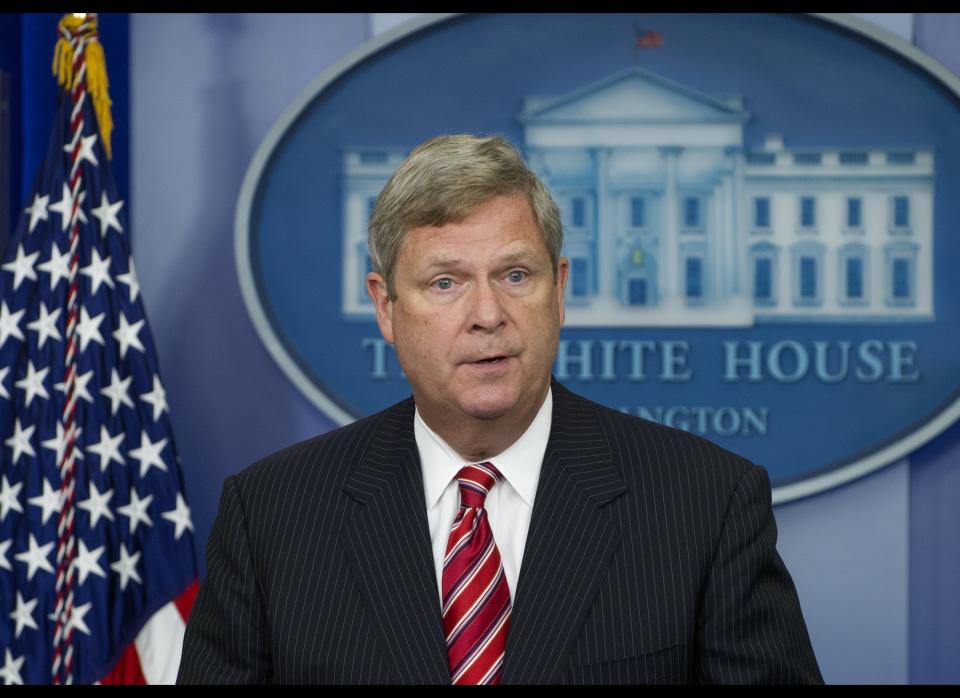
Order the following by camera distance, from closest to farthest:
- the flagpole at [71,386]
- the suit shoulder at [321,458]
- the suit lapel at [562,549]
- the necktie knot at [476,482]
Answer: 1. the suit lapel at [562,549]
2. the necktie knot at [476,482]
3. the suit shoulder at [321,458]
4. the flagpole at [71,386]

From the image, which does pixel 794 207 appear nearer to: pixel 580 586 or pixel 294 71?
pixel 294 71

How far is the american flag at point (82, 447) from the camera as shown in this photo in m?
2.59

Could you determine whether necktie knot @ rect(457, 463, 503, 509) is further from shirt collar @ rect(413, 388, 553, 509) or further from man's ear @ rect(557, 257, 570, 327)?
man's ear @ rect(557, 257, 570, 327)

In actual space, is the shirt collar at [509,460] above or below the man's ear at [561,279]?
below

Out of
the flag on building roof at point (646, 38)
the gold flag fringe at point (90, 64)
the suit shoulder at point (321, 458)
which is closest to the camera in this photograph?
the suit shoulder at point (321, 458)

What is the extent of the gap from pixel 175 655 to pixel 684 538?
5.32 feet

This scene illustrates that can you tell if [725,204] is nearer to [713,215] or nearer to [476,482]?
[713,215]

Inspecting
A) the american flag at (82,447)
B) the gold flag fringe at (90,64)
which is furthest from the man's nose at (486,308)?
the gold flag fringe at (90,64)

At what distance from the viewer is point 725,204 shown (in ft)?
9.07

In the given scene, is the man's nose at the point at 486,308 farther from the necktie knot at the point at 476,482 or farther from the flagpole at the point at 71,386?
the flagpole at the point at 71,386

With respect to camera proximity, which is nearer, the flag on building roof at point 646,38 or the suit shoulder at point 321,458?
the suit shoulder at point 321,458

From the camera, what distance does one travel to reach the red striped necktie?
4.78ft

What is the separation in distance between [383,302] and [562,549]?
46cm

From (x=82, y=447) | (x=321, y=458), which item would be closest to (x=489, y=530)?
(x=321, y=458)
